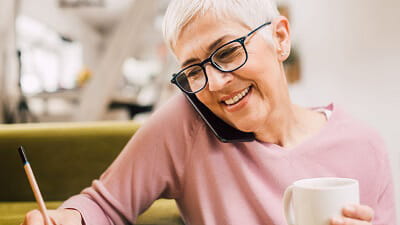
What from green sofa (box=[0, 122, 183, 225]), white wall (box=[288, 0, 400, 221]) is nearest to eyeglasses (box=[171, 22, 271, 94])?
green sofa (box=[0, 122, 183, 225])

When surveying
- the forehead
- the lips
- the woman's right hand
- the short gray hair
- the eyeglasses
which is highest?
the short gray hair

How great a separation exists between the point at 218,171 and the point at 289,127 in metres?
0.22

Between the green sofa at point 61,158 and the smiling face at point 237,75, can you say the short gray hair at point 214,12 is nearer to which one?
the smiling face at point 237,75

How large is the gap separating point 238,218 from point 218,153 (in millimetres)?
150

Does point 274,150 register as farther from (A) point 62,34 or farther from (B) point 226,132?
(A) point 62,34

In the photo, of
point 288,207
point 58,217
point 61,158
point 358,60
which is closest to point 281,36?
point 288,207

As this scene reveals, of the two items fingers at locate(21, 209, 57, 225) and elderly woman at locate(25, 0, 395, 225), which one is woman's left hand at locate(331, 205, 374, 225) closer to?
elderly woman at locate(25, 0, 395, 225)

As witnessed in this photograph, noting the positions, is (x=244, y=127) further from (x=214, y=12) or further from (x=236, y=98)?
(x=214, y=12)

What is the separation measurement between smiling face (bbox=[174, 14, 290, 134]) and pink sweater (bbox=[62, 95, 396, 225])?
79 millimetres

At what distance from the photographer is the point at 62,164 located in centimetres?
154

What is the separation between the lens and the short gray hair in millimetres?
877

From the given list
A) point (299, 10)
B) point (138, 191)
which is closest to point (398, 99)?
point (138, 191)

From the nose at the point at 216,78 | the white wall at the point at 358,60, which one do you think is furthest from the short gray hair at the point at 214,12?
the white wall at the point at 358,60

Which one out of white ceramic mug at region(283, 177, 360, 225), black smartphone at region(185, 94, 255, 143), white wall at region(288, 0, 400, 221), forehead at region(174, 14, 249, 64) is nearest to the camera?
white ceramic mug at region(283, 177, 360, 225)
